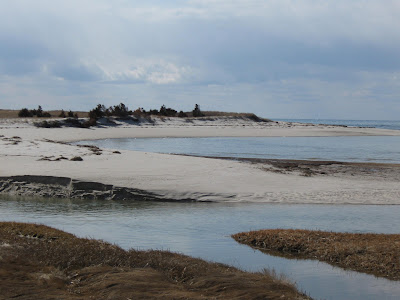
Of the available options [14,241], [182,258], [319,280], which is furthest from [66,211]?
[319,280]

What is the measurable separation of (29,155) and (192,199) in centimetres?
1125

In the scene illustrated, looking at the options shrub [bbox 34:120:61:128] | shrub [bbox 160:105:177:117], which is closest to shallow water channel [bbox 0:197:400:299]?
shrub [bbox 34:120:61:128]

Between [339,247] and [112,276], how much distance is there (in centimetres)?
588

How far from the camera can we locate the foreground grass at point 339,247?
34.6 ft

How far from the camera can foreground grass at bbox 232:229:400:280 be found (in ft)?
34.6

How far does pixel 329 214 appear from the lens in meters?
17.2

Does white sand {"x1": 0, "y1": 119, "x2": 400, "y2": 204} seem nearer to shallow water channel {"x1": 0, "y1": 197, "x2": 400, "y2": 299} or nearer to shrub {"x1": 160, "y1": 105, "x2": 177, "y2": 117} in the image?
shallow water channel {"x1": 0, "y1": 197, "x2": 400, "y2": 299}

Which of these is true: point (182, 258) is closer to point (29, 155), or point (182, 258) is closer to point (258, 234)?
point (258, 234)

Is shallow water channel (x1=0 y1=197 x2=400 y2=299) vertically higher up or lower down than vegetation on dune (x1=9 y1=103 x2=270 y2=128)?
lower down

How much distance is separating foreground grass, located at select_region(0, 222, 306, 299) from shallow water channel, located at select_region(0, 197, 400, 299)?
1.52 metres

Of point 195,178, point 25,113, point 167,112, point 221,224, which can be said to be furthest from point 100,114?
point 221,224

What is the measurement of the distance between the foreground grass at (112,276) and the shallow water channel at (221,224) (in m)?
1.52

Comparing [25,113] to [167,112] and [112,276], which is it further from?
[112,276]

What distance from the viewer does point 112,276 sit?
806 centimetres
